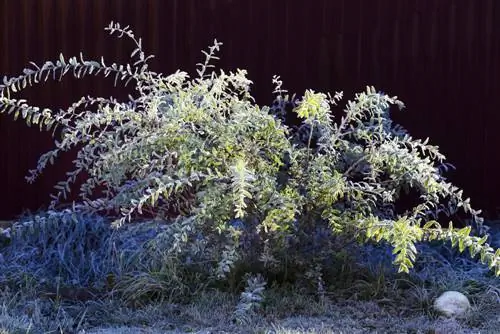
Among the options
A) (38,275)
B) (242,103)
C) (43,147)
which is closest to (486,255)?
(242,103)

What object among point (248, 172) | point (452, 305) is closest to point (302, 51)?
point (248, 172)

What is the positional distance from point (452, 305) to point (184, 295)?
154cm

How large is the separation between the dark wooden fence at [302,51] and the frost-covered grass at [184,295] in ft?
4.50

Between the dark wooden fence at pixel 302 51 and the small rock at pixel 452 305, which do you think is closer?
the small rock at pixel 452 305

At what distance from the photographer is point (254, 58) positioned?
246 inches

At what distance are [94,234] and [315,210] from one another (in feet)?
5.57

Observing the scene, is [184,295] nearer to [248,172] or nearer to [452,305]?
[248,172]

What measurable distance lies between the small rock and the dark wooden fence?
222 cm

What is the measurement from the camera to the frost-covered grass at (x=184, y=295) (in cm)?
406

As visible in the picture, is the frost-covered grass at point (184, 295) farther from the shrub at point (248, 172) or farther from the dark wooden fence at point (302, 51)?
the dark wooden fence at point (302, 51)

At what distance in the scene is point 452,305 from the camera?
14.0ft

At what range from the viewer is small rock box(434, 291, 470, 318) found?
4.25 meters

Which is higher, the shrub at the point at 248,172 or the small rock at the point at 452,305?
the shrub at the point at 248,172

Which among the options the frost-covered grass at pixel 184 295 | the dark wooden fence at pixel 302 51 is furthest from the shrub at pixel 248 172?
the dark wooden fence at pixel 302 51
